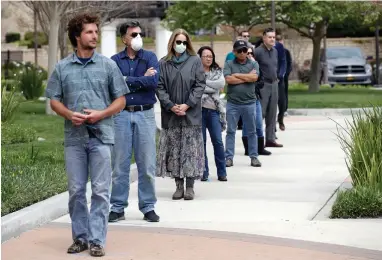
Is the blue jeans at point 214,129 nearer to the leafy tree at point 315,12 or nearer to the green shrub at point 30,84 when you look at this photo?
the green shrub at point 30,84

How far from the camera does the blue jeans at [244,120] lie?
15.7 meters

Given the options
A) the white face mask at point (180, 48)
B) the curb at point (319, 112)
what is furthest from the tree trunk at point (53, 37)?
the white face mask at point (180, 48)

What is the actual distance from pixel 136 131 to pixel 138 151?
191 millimetres

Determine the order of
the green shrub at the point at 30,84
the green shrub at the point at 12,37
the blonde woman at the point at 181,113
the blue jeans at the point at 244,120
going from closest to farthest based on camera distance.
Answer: the blonde woman at the point at 181,113
the blue jeans at the point at 244,120
the green shrub at the point at 30,84
the green shrub at the point at 12,37

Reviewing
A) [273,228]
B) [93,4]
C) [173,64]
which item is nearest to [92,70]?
[273,228]

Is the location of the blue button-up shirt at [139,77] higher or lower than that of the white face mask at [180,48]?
lower

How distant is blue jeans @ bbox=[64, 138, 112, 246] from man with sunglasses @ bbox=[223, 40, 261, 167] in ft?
21.3

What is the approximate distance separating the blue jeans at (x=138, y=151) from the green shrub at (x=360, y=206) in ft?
5.79

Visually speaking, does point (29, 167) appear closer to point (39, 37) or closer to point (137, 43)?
point (137, 43)

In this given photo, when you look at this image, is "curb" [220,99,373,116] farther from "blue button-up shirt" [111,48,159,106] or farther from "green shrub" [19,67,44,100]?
"blue button-up shirt" [111,48,159,106]

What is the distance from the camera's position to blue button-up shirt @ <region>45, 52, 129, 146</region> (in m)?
9.20

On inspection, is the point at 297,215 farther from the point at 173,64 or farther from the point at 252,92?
the point at 252,92

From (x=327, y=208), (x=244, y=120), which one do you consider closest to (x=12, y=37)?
(x=244, y=120)

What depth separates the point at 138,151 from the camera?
35.7 feet
